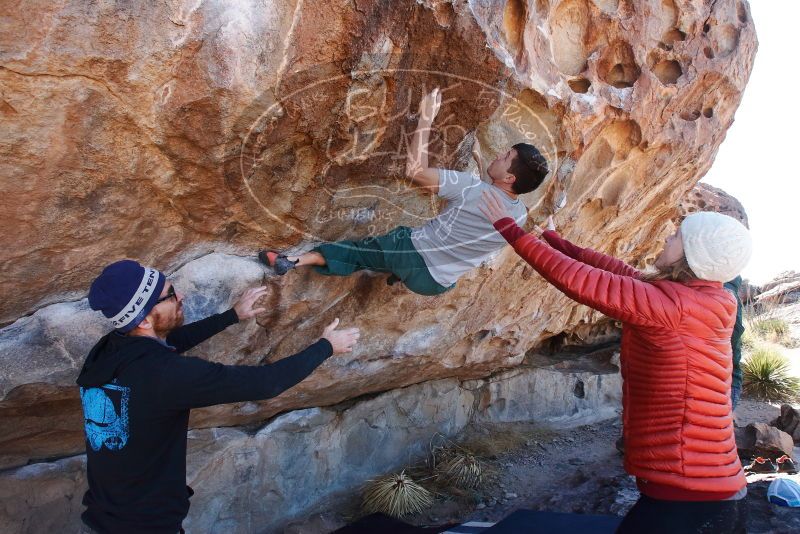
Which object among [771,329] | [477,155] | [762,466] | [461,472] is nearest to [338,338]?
[477,155]

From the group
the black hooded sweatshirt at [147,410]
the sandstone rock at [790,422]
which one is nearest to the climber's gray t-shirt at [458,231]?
the black hooded sweatshirt at [147,410]

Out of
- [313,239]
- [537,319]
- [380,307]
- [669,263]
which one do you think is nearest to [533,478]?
[537,319]

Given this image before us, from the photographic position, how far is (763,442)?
15.7 ft

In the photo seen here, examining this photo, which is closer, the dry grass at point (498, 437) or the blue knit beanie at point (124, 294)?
the blue knit beanie at point (124, 294)

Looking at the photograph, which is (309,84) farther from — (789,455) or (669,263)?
(789,455)

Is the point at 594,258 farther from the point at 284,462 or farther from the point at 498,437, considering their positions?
the point at 498,437

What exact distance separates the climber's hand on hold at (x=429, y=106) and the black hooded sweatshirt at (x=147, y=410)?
128 centimetres

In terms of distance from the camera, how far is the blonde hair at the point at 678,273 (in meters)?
2.12

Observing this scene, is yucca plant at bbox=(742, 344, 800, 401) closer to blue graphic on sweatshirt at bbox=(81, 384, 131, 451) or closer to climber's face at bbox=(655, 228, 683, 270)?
climber's face at bbox=(655, 228, 683, 270)

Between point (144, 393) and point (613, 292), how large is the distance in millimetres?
1597

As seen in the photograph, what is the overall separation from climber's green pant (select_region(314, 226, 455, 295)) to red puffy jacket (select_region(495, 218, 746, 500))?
103 cm

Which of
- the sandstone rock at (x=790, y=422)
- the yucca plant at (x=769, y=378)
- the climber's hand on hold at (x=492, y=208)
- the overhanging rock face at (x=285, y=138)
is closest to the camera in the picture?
the overhanging rock face at (x=285, y=138)

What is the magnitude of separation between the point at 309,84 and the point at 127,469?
1.61 meters

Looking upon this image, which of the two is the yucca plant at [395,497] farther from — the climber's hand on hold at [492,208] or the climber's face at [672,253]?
the climber's face at [672,253]
